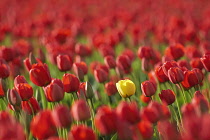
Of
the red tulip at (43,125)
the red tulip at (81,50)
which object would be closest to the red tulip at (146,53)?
the red tulip at (81,50)

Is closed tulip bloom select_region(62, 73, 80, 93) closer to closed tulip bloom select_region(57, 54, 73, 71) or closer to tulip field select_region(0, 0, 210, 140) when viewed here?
tulip field select_region(0, 0, 210, 140)

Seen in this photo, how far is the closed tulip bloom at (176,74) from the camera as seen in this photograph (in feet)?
6.39

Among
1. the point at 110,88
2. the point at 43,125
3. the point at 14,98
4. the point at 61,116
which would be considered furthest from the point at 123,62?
the point at 43,125

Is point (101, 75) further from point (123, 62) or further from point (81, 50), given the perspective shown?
point (81, 50)

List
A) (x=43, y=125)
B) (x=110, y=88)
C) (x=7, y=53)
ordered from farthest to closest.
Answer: (x=7, y=53) → (x=110, y=88) → (x=43, y=125)

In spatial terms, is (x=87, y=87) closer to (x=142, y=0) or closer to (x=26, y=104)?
(x=26, y=104)

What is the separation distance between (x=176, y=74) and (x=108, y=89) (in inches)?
25.5

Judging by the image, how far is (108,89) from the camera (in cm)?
246

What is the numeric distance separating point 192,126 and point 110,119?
401 millimetres

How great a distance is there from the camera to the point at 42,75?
6.82 ft

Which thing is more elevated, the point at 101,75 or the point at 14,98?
the point at 101,75

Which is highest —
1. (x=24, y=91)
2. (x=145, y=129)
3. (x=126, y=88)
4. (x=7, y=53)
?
(x=7, y=53)

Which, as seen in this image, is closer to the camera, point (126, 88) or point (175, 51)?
point (126, 88)

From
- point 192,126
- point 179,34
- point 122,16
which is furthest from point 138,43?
point 192,126
